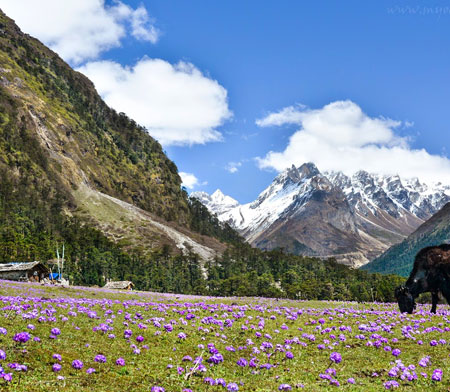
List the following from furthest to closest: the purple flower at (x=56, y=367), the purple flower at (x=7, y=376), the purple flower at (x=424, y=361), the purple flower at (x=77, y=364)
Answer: the purple flower at (x=424, y=361) < the purple flower at (x=77, y=364) < the purple flower at (x=56, y=367) < the purple flower at (x=7, y=376)

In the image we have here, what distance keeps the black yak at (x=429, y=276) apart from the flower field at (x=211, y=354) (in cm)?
206

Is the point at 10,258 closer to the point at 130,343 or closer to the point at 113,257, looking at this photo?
the point at 113,257

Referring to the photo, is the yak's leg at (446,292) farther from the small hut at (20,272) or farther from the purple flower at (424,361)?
the small hut at (20,272)

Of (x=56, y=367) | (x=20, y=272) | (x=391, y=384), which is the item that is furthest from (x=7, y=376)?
(x=20, y=272)

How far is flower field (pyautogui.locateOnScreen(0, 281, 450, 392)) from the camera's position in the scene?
12.6 metres

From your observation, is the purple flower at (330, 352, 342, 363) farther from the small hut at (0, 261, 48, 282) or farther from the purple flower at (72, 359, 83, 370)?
the small hut at (0, 261, 48, 282)

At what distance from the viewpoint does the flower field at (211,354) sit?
1259 cm

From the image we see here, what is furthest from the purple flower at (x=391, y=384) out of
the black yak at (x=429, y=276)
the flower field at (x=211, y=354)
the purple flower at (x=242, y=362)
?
the black yak at (x=429, y=276)

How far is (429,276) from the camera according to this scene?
1977 centimetres

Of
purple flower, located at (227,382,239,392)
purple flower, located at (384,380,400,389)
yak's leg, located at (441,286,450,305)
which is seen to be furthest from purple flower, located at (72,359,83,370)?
yak's leg, located at (441,286,450,305)

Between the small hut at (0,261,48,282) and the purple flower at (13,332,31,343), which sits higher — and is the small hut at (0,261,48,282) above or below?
below

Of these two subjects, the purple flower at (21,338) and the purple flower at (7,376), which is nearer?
the purple flower at (7,376)

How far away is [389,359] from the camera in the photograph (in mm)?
17078

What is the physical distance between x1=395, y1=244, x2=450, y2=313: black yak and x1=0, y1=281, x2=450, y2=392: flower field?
2.06 meters
